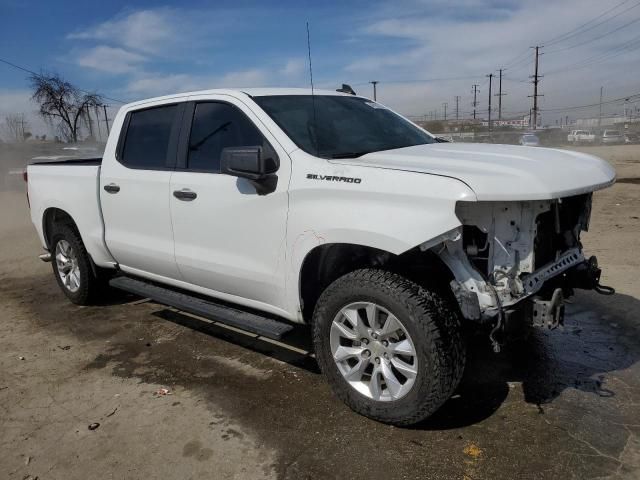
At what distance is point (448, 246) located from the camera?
2.99 m

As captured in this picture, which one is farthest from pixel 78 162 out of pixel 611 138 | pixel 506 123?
pixel 506 123

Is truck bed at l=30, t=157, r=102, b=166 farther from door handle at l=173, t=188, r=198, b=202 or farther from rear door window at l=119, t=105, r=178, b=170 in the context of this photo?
door handle at l=173, t=188, r=198, b=202

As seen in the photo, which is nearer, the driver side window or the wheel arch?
the wheel arch

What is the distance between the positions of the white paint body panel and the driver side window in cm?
7

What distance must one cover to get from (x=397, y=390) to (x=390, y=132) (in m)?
2.03

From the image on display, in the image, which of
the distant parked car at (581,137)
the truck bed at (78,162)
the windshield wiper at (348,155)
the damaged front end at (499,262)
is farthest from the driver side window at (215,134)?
the distant parked car at (581,137)

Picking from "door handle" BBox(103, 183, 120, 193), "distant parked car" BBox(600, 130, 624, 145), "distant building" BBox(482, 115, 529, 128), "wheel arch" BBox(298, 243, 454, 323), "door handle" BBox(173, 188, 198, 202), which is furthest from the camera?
"distant building" BBox(482, 115, 529, 128)

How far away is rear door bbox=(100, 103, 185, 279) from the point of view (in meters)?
4.38

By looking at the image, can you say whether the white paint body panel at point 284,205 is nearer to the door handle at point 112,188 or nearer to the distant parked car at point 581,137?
the door handle at point 112,188

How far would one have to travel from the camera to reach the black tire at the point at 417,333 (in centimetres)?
297

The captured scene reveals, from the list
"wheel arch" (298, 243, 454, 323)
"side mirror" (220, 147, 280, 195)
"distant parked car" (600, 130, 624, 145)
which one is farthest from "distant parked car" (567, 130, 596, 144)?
"side mirror" (220, 147, 280, 195)

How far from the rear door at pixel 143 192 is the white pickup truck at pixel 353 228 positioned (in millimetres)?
17

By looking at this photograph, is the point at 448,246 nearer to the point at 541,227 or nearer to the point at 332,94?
the point at 541,227

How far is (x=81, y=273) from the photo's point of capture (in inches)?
221
